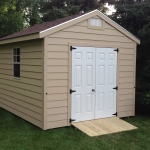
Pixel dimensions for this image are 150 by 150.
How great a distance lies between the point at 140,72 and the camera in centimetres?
950

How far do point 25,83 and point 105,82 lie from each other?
2390mm

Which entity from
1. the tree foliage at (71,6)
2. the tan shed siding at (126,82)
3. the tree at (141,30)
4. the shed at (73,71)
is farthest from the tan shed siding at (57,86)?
the tree foliage at (71,6)

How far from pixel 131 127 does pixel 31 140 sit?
2769 mm

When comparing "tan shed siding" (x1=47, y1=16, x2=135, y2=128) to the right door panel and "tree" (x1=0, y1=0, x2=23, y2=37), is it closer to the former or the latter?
→ the right door panel

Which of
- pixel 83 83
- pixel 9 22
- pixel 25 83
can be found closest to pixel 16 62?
pixel 25 83

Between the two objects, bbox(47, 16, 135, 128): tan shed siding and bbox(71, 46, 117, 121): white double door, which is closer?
bbox(47, 16, 135, 128): tan shed siding

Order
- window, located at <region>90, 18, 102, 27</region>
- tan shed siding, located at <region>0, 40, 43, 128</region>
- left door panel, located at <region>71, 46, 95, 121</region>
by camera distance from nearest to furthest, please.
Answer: tan shed siding, located at <region>0, 40, 43, 128</region> → left door panel, located at <region>71, 46, 95, 121</region> → window, located at <region>90, 18, 102, 27</region>

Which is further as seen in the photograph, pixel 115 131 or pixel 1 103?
pixel 1 103

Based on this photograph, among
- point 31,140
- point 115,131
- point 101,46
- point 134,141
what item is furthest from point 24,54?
point 134,141

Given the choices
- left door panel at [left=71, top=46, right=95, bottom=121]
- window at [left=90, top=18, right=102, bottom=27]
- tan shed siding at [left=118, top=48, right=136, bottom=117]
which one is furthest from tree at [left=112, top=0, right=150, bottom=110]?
window at [left=90, top=18, right=102, bottom=27]

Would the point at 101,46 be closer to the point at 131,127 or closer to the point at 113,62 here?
the point at 113,62

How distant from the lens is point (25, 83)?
716cm

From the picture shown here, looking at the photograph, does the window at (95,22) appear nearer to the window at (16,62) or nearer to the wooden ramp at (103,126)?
the window at (16,62)

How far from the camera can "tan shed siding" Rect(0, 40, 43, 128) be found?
6.39m
